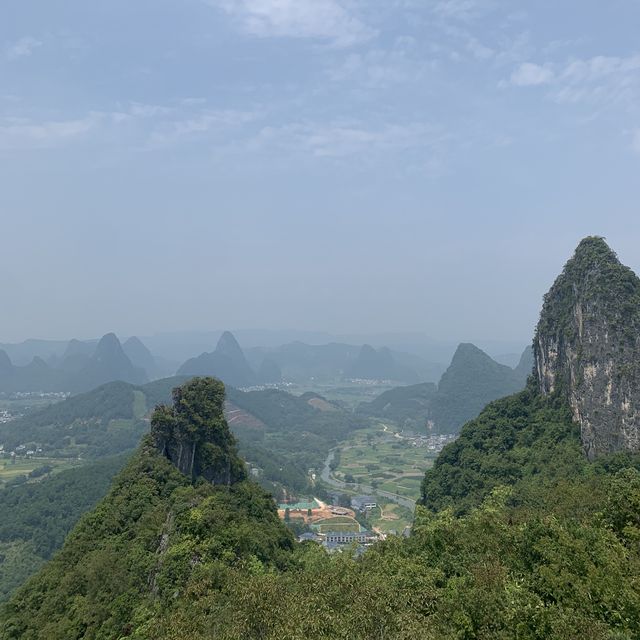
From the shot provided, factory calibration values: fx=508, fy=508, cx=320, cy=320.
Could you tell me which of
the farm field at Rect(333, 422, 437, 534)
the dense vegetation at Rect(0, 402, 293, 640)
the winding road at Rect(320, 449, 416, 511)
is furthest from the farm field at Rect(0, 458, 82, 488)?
the dense vegetation at Rect(0, 402, 293, 640)

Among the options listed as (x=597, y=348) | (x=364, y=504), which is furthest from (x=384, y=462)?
(x=597, y=348)

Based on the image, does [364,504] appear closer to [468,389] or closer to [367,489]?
[367,489]

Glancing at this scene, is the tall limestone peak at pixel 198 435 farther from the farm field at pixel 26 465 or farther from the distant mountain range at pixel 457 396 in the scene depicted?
the distant mountain range at pixel 457 396

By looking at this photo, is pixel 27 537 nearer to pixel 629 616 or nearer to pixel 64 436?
pixel 629 616

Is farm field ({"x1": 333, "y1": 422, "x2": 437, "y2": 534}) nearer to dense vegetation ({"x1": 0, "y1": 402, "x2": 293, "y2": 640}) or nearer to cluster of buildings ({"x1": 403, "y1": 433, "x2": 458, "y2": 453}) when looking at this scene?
cluster of buildings ({"x1": 403, "y1": 433, "x2": 458, "y2": 453})

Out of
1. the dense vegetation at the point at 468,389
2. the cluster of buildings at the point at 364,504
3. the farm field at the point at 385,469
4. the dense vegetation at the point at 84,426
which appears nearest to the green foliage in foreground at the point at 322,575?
the farm field at the point at 385,469
